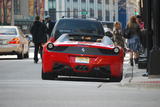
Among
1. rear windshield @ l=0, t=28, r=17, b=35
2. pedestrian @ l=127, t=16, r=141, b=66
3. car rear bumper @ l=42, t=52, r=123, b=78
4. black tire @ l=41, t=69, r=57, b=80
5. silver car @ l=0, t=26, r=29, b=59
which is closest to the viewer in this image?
car rear bumper @ l=42, t=52, r=123, b=78

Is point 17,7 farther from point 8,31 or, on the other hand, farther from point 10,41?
point 10,41

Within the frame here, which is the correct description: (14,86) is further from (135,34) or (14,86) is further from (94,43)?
(135,34)

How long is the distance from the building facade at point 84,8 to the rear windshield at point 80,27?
113771 mm

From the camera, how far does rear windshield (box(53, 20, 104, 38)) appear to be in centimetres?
1811

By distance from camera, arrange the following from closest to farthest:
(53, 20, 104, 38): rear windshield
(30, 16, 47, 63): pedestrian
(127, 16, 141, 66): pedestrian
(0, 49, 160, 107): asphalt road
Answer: (0, 49, 160, 107): asphalt road < (53, 20, 104, 38): rear windshield < (127, 16, 141, 66): pedestrian < (30, 16, 47, 63): pedestrian

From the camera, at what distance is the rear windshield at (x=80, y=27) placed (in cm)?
1811

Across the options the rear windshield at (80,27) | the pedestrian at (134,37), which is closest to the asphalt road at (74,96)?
the rear windshield at (80,27)

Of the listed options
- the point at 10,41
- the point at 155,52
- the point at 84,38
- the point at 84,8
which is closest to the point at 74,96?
the point at 84,38

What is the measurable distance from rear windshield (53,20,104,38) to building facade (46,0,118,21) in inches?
4479

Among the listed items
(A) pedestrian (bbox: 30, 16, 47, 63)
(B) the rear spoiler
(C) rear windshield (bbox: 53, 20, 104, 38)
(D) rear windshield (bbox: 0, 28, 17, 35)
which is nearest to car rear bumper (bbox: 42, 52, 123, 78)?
(B) the rear spoiler

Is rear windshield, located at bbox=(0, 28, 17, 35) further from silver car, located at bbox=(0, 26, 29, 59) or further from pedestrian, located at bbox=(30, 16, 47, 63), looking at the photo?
pedestrian, located at bbox=(30, 16, 47, 63)

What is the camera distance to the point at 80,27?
18.3m

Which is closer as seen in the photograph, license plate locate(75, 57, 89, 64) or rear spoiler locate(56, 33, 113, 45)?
license plate locate(75, 57, 89, 64)

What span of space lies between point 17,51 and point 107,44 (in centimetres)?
1350
